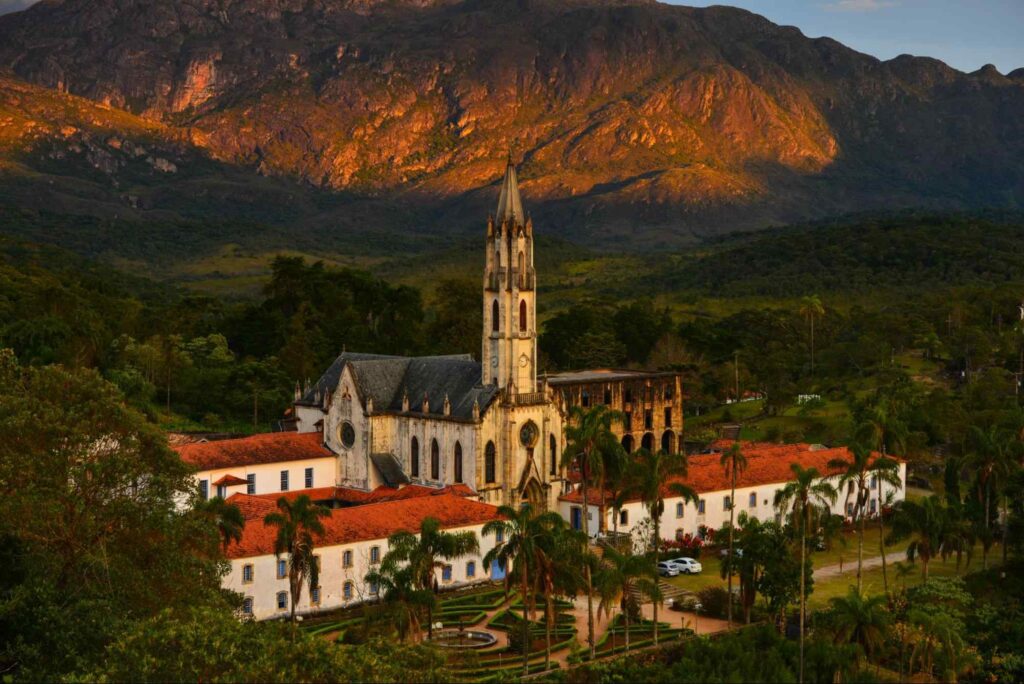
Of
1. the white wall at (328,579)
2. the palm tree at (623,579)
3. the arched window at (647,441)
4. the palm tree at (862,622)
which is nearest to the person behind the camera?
the palm tree at (862,622)

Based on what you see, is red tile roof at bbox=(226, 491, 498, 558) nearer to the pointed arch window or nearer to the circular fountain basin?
the pointed arch window

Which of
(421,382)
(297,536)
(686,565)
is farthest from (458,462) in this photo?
(297,536)

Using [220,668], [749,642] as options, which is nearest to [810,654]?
[749,642]

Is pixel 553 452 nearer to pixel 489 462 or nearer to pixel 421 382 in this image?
pixel 489 462

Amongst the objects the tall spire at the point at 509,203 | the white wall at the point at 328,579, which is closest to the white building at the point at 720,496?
the white wall at the point at 328,579

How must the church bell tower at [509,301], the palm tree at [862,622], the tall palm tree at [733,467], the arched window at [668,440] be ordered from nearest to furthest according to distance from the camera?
1. the palm tree at [862,622]
2. the tall palm tree at [733,467]
3. the church bell tower at [509,301]
4. the arched window at [668,440]

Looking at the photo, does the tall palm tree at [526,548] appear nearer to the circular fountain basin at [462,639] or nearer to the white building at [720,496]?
the circular fountain basin at [462,639]

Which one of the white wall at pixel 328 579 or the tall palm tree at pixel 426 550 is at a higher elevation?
the tall palm tree at pixel 426 550
